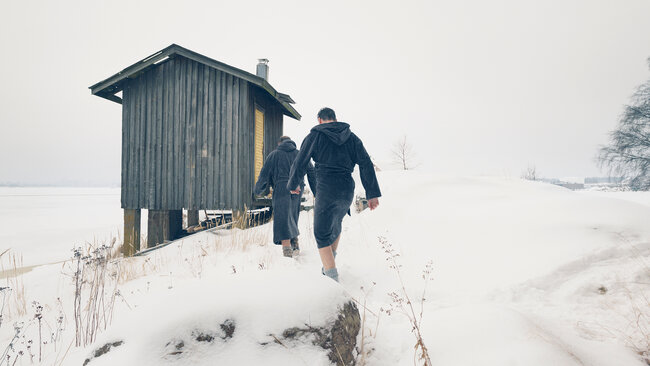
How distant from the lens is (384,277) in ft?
11.5

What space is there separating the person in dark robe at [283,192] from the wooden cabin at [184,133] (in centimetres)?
262

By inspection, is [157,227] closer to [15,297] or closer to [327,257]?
[15,297]

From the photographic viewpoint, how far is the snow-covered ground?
4.69 ft

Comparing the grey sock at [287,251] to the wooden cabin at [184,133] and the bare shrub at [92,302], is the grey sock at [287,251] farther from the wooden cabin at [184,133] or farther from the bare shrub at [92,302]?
the wooden cabin at [184,133]

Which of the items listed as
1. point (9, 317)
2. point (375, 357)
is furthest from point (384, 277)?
point (9, 317)

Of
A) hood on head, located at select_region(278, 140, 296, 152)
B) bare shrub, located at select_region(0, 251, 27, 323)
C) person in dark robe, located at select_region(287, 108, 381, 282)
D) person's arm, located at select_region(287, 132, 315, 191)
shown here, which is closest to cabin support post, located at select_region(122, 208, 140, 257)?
bare shrub, located at select_region(0, 251, 27, 323)

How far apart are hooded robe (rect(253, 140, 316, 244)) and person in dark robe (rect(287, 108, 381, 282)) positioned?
4.29 ft

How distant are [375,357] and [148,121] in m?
7.78

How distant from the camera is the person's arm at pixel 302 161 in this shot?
309 cm

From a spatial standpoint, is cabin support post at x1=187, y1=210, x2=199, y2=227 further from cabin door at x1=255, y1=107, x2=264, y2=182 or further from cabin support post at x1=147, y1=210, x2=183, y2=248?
cabin door at x1=255, y1=107, x2=264, y2=182

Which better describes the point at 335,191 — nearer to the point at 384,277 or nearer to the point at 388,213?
the point at 384,277

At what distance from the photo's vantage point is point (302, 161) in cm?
318

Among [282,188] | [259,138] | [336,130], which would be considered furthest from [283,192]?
[259,138]

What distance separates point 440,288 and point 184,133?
662 centimetres
